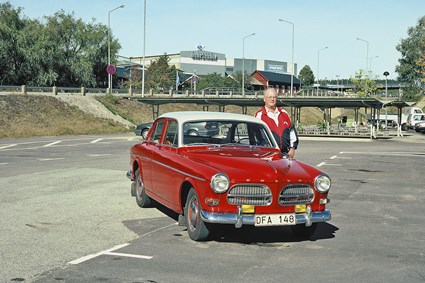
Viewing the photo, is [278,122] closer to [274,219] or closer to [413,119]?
[274,219]

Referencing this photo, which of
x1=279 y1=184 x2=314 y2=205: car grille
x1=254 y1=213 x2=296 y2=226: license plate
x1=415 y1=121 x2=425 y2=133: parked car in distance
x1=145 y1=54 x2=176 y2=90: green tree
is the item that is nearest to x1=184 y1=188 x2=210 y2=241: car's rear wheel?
x1=254 y1=213 x2=296 y2=226: license plate

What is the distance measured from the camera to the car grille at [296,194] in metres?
6.57

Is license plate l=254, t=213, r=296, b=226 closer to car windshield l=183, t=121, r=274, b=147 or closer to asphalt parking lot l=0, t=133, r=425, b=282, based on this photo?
asphalt parking lot l=0, t=133, r=425, b=282

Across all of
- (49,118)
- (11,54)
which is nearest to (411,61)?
(11,54)

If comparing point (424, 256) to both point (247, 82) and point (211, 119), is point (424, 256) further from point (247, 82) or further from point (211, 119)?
point (247, 82)

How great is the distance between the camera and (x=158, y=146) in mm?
8484

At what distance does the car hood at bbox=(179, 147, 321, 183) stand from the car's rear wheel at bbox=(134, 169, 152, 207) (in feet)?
6.37

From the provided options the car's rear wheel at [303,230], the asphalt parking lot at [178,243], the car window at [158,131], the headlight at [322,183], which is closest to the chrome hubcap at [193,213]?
the asphalt parking lot at [178,243]

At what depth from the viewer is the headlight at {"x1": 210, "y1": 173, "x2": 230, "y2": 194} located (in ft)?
20.9

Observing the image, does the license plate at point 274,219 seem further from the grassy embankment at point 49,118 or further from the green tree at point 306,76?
the green tree at point 306,76

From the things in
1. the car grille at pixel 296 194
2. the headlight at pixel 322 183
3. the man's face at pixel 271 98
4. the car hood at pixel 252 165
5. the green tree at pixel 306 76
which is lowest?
the car grille at pixel 296 194

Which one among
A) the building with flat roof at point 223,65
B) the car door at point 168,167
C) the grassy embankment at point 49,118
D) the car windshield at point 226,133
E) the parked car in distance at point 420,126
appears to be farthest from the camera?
the building with flat roof at point 223,65

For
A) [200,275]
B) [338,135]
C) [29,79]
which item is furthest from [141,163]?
[29,79]

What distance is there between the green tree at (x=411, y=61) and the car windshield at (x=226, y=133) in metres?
92.5
